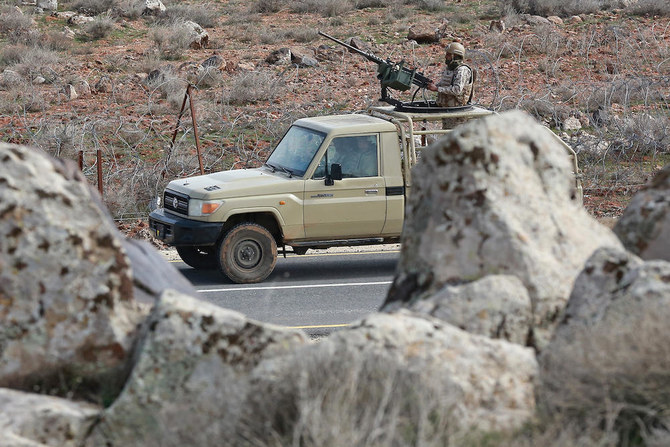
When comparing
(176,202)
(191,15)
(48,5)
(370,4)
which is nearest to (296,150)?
(176,202)

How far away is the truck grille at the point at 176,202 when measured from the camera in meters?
11.5

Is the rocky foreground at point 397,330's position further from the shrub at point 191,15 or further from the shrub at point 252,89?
the shrub at point 191,15

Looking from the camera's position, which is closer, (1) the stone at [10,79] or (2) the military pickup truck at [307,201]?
(2) the military pickup truck at [307,201]

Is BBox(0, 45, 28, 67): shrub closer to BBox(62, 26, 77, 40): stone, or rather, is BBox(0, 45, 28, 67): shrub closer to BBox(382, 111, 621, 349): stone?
BBox(62, 26, 77, 40): stone

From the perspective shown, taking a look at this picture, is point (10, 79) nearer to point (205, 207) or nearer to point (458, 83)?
point (205, 207)

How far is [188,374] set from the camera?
14.7ft

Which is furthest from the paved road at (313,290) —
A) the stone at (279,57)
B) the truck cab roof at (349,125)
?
the stone at (279,57)

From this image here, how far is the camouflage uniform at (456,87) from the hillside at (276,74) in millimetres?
2708

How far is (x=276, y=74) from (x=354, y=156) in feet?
50.1

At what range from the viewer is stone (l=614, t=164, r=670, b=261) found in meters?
5.22

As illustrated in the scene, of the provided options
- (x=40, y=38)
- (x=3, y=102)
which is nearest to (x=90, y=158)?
(x=3, y=102)

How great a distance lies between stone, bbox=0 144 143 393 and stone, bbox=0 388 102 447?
0.20 meters

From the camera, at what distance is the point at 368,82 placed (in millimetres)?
25594

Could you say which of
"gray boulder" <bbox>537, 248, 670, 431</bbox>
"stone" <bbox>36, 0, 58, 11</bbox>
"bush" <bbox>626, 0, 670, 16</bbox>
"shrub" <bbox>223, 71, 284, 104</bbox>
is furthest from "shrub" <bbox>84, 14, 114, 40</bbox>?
"gray boulder" <bbox>537, 248, 670, 431</bbox>
